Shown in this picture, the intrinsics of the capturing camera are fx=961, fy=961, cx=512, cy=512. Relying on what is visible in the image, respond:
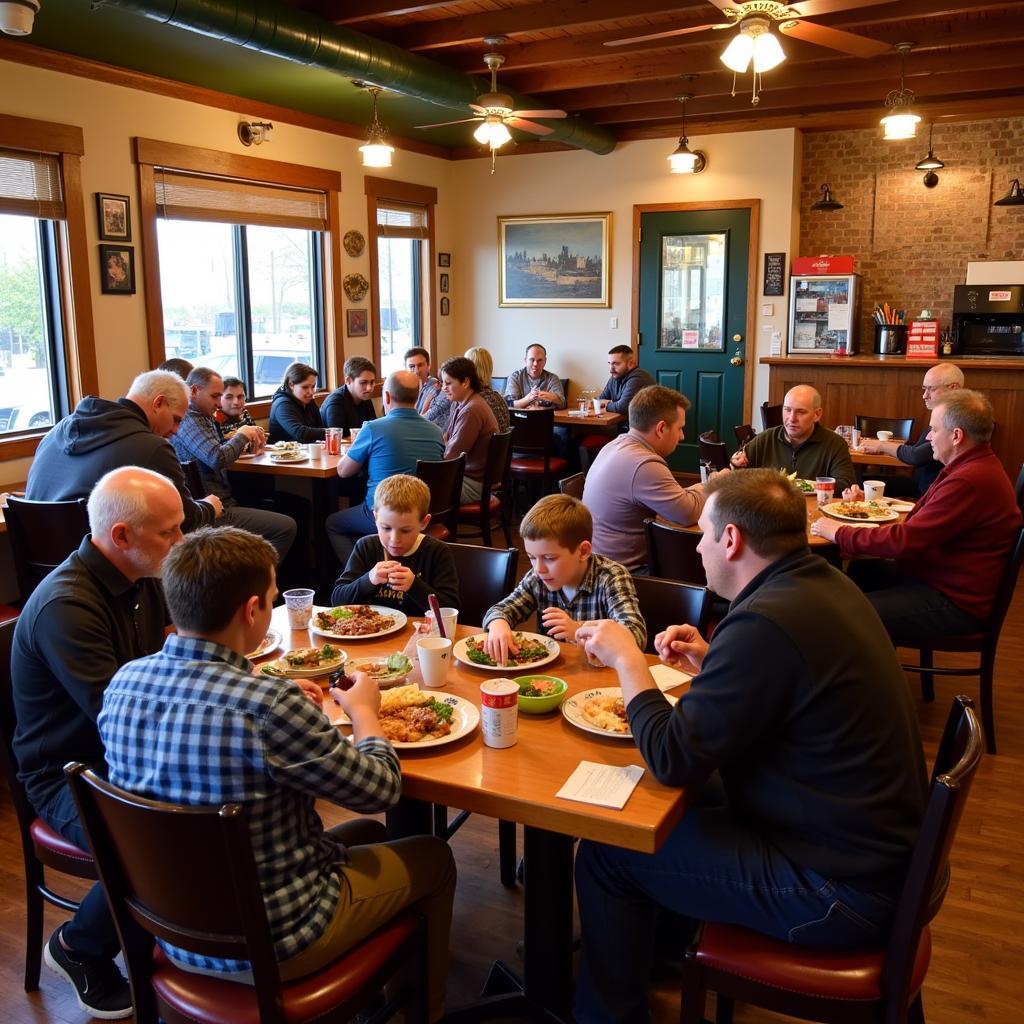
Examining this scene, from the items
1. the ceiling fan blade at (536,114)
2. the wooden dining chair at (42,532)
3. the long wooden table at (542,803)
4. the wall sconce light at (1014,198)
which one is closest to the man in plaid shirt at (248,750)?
the long wooden table at (542,803)

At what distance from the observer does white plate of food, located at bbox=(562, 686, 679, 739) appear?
6.45 feet

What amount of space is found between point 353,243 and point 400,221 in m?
0.99

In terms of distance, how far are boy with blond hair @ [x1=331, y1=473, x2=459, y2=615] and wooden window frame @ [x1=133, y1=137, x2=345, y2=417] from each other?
12.7 ft

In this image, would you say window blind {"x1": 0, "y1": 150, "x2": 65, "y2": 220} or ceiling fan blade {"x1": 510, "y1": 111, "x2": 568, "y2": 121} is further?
ceiling fan blade {"x1": 510, "y1": 111, "x2": 568, "y2": 121}

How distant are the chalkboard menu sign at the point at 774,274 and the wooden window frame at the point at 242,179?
149 inches

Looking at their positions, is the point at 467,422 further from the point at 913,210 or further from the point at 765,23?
the point at 913,210

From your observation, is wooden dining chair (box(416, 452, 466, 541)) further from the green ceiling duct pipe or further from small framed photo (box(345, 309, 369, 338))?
small framed photo (box(345, 309, 369, 338))

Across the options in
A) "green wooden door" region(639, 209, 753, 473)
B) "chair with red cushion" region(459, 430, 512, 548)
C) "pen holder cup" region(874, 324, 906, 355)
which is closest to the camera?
"chair with red cushion" region(459, 430, 512, 548)

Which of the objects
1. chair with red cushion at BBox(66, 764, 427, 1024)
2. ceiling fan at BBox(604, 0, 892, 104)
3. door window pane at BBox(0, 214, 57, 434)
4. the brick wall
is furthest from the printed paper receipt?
the brick wall

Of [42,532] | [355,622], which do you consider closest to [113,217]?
[42,532]

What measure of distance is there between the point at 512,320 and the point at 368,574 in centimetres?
709

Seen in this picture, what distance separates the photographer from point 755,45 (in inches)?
156

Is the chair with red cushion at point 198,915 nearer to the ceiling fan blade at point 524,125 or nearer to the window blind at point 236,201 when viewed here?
the ceiling fan blade at point 524,125

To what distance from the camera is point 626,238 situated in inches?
359
